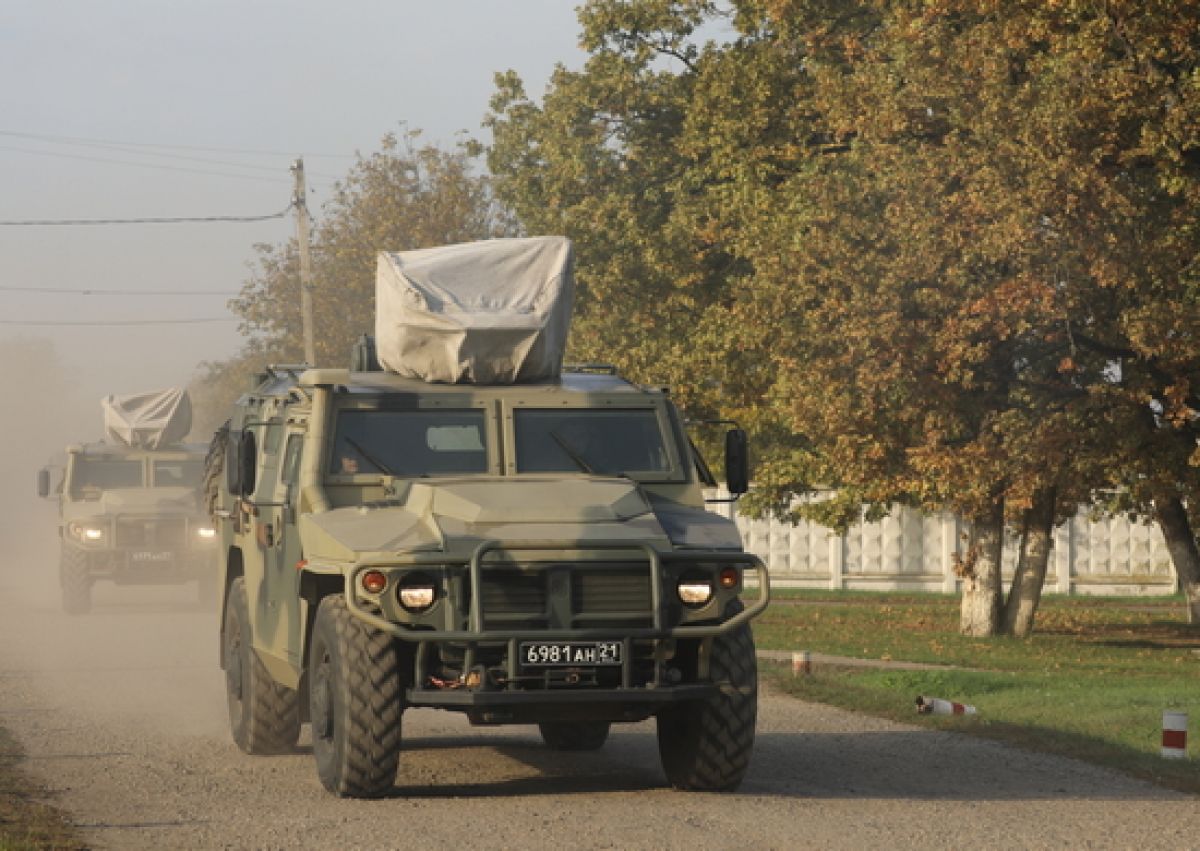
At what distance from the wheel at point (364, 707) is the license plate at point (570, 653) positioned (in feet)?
2.47

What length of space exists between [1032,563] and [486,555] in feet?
65.3

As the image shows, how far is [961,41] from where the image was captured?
2347cm

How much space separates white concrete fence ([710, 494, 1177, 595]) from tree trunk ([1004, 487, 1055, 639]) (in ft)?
34.7

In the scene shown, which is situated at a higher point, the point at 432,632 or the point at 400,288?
the point at 400,288

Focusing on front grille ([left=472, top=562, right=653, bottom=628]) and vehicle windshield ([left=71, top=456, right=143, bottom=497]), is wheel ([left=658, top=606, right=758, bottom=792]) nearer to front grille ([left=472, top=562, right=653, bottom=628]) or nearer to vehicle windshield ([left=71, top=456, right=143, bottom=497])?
front grille ([left=472, top=562, right=653, bottom=628])

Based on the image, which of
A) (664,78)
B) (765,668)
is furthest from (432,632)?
(664,78)

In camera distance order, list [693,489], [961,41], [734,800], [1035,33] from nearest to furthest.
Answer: [734,800] < [693,489] < [1035,33] < [961,41]

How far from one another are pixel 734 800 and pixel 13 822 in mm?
3778

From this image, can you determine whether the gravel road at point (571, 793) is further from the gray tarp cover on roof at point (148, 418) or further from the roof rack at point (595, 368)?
the gray tarp cover on roof at point (148, 418)

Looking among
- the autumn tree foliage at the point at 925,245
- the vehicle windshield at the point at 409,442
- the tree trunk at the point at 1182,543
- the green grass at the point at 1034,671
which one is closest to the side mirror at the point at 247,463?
the vehicle windshield at the point at 409,442

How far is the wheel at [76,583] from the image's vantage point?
3100cm

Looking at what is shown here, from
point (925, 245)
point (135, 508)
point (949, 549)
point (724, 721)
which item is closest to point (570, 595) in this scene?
point (724, 721)

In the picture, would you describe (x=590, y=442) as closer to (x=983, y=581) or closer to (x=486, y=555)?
(x=486, y=555)

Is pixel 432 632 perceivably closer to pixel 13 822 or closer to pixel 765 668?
pixel 13 822
